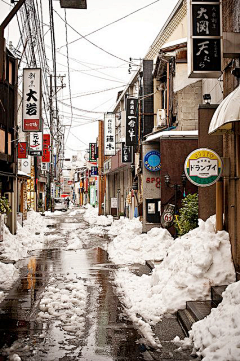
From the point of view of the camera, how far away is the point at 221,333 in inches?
214

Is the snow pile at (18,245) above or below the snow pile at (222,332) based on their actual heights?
below

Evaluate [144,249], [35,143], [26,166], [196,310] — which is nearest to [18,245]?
[144,249]

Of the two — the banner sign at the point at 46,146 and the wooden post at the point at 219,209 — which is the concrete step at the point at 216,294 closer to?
the wooden post at the point at 219,209

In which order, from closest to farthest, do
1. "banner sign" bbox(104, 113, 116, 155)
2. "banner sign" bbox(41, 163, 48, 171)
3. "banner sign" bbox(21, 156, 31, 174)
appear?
"banner sign" bbox(104, 113, 116, 155)
"banner sign" bbox(21, 156, 31, 174)
"banner sign" bbox(41, 163, 48, 171)

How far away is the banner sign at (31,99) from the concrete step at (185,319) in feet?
42.8

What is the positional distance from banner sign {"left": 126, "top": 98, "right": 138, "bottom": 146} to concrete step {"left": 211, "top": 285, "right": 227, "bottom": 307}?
1748cm

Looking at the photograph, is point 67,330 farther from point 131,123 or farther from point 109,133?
point 109,133

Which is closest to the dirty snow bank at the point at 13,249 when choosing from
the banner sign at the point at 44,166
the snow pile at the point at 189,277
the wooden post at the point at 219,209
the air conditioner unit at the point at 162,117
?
the snow pile at the point at 189,277

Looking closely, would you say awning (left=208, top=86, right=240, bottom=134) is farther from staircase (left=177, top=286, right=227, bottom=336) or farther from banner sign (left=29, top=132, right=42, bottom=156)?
banner sign (left=29, top=132, right=42, bottom=156)

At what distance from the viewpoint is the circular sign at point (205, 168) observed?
29.7 ft

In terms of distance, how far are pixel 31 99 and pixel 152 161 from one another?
20.9 ft

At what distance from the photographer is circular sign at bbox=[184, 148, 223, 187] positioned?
9.05 m

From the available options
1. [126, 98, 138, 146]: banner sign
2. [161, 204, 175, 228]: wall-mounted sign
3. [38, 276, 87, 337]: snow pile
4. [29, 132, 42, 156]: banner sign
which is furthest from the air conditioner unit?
[29, 132, 42, 156]: banner sign

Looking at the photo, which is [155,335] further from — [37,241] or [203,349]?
[37,241]
